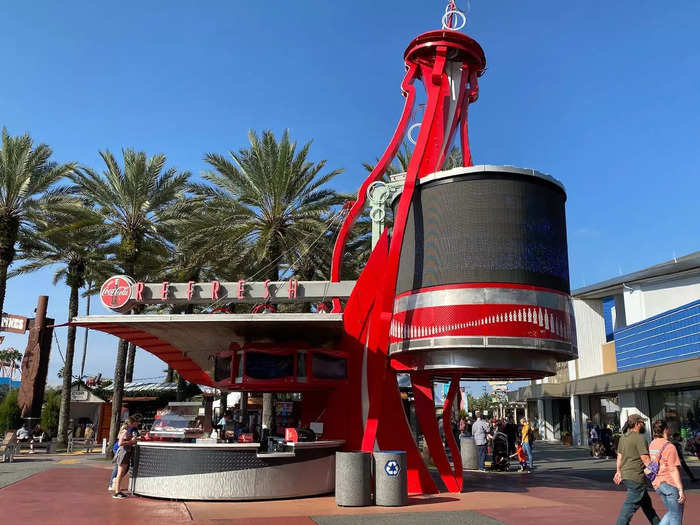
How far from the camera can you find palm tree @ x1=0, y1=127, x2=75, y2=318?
2758 centimetres

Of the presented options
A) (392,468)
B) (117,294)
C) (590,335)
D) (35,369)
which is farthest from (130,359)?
(392,468)

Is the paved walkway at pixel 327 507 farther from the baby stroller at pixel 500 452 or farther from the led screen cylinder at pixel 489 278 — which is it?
the baby stroller at pixel 500 452

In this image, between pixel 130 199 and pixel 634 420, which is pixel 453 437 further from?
pixel 130 199

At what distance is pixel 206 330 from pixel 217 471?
4.36m

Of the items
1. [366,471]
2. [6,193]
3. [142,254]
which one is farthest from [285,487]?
[6,193]

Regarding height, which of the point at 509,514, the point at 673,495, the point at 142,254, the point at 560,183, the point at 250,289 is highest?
the point at 142,254

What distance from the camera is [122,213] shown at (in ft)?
93.6

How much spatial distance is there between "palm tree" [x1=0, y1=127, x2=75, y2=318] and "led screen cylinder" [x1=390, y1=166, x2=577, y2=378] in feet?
67.8

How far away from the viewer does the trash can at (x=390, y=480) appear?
12.5 m

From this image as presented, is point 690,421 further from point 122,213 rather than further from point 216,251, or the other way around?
point 122,213

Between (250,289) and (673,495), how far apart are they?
1228 cm

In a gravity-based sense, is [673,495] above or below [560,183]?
below

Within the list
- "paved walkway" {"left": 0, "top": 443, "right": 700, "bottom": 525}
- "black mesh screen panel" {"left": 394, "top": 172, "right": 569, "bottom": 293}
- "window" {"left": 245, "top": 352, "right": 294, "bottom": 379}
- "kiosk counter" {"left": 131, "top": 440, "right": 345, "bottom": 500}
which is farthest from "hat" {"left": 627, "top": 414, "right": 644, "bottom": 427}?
"window" {"left": 245, "top": 352, "right": 294, "bottom": 379}

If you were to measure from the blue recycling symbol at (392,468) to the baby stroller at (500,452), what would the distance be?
935 cm
